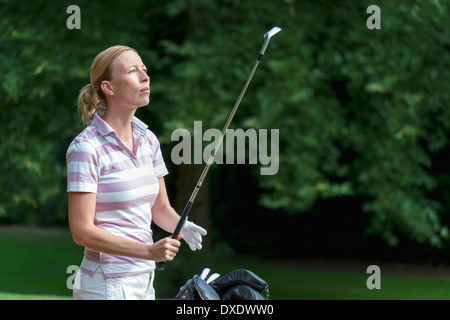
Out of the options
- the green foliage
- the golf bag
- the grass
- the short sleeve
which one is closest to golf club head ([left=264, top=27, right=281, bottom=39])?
the short sleeve

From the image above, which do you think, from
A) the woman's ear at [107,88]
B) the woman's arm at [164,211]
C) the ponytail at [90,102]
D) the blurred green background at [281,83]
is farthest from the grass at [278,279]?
the woman's ear at [107,88]

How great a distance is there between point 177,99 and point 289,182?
1304mm

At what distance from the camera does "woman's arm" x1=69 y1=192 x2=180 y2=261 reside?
6.73 ft

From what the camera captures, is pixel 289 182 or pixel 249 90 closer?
pixel 289 182

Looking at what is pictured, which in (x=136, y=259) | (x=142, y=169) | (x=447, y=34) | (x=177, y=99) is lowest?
(x=136, y=259)

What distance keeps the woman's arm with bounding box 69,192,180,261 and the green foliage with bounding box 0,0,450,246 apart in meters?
4.08

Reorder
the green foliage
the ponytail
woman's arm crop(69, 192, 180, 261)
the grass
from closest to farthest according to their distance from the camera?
woman's arm crop(69, 192, 180, 261) < the ponytail < the green foliage < the grass

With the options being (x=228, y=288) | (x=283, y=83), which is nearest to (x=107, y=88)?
(x=228, y=288)

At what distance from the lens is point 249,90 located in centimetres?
705

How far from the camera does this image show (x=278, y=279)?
431 inches

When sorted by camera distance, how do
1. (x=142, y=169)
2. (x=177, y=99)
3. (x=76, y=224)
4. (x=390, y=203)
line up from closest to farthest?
(x=76, y=224), (x=142, y=169), (x=177, y=99), (x=390, y=203)

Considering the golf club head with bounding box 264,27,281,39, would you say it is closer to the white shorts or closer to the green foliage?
the white shorts
